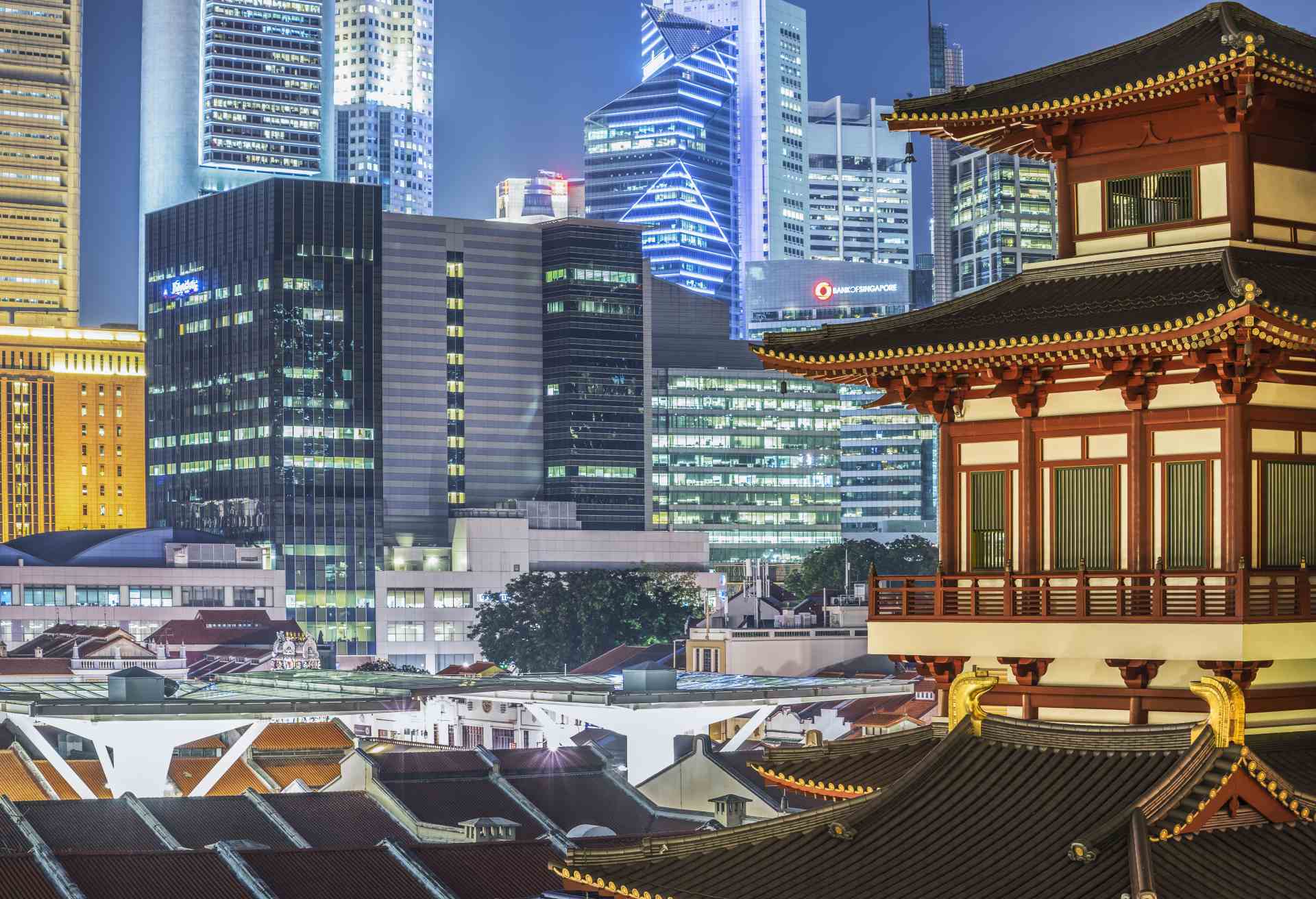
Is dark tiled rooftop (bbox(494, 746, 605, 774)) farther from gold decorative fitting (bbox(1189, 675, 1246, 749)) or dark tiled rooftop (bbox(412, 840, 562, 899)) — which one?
gold decorative fitting (bbox(1189, 675, 1246, 749))

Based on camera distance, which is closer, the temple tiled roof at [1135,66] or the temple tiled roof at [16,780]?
the temple tiled roof at [1135,66]

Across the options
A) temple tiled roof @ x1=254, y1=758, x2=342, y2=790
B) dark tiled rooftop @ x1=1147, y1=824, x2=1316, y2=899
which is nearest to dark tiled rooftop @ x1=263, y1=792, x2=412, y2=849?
temple tiled roof @ x1=254, y1=758, x2=342, y2=790

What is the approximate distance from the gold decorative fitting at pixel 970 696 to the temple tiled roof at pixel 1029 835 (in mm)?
93

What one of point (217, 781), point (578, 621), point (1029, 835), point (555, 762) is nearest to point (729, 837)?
point (1029, 835)

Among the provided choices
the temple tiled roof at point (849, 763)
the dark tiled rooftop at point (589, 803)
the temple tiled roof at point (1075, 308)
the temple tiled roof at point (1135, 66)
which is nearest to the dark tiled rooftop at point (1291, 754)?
the temple tiled roof at point (849, 763)

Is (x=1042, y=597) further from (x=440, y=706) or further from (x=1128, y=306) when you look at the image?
(x=440, y=706)

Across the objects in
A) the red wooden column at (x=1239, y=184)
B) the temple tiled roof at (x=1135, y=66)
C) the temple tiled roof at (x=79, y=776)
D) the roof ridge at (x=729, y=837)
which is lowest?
the temple tiled roof at (x=79, y=776)

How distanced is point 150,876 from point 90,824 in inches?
431

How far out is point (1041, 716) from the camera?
2767 cm

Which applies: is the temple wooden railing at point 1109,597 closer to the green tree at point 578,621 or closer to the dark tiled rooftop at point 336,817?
the dark tiled rooftop at point 336,817

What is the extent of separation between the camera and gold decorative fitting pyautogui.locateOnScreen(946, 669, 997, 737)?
89.2ft

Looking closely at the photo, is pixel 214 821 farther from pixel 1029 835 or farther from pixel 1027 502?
pixel 1029 835

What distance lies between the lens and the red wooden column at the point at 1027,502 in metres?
28.0

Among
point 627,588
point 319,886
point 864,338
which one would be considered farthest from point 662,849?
point 627,588
